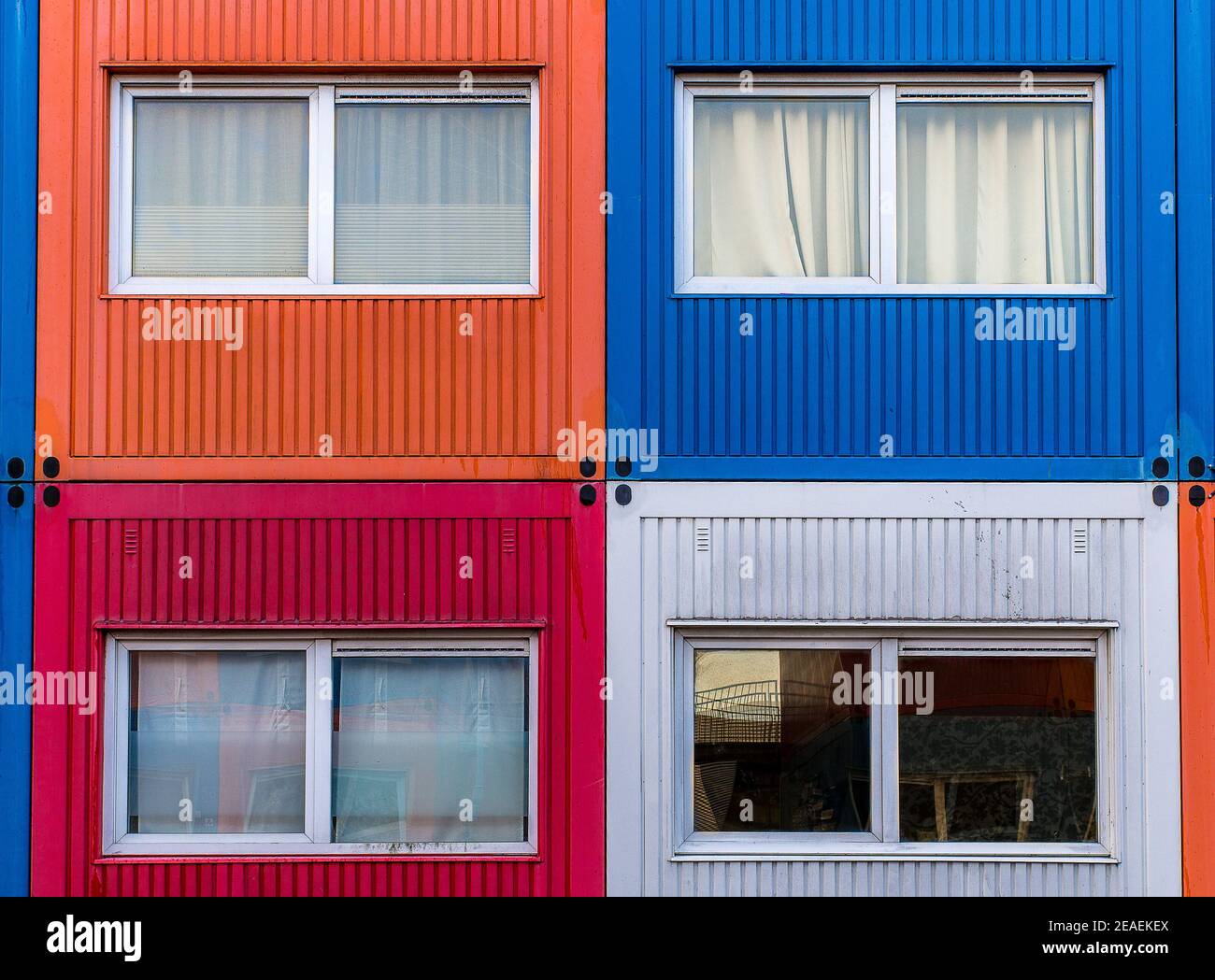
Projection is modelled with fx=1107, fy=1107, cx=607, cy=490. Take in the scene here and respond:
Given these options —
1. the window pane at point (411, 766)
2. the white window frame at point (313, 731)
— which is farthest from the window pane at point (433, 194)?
the window pane at point (411, 766)

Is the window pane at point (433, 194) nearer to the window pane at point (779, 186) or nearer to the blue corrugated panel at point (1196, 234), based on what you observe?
the window pane at point (779, 186)

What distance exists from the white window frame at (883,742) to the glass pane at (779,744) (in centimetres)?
5

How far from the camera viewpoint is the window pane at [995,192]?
18.8 ft

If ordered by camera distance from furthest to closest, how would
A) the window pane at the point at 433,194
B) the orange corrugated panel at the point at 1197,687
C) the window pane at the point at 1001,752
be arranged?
the window pane at the point at 433,194, the window pane at the point at 1001,752, the orange corrugated panel at the point at 1197,687

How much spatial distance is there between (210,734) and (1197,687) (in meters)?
4.95

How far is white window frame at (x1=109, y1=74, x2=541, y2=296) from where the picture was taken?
567cm

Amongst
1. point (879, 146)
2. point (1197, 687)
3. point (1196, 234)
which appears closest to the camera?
point (1197, 687)

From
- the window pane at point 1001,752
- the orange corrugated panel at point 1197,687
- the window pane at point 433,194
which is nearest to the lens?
the orange corrugated panel at point 1197,687

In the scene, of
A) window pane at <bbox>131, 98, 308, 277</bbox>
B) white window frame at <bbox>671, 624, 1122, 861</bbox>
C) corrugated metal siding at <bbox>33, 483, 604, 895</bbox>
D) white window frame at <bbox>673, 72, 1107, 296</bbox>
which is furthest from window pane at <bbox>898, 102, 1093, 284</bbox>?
window pane at <bbox>131, 98, 308, 277</bbox>

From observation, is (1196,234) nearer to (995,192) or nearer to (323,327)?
(995,192)

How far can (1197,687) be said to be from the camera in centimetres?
547

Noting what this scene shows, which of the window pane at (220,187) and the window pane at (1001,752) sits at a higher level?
the window pane at (220,187)

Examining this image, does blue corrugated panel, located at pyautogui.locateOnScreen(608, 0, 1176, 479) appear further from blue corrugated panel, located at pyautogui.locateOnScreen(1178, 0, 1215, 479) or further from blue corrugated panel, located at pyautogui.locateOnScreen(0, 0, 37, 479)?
blue corrugated panel, located at pyautogui.locateOnScreen(0, 0, 37, 479)

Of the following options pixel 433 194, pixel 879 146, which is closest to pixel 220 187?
pixel 433 194
